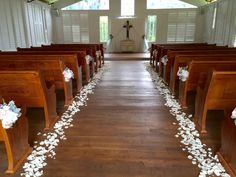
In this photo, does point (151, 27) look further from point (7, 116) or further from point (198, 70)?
point (7, 116)

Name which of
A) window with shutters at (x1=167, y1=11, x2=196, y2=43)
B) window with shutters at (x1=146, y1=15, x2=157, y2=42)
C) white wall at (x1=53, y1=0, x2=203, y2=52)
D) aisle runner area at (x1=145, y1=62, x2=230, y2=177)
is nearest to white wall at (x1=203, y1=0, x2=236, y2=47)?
window with shutters at (x1=167, y1=11, x2=196, y2=43)

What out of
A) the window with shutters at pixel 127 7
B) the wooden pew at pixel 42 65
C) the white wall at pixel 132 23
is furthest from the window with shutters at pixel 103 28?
the wooden pew at pixel 42 65

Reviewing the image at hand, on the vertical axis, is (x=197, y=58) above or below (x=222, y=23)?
below

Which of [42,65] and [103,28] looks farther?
[103,28]

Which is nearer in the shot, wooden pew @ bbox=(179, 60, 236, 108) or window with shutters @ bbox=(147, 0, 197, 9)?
wooden pew @ bbox=(179, 60, 236, 108)

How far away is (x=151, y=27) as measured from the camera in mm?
11500

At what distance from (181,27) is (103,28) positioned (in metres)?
4.22

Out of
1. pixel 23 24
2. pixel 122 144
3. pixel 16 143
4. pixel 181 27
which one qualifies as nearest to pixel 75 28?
pixel 23 24

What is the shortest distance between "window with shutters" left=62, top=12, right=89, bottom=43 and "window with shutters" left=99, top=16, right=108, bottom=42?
2.52 feet

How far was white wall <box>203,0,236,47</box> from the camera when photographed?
24.2 feet

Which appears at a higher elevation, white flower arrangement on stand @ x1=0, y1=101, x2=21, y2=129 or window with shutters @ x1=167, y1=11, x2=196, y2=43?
window with shutters @ x1=167, y1=11, x2=196, y2=43

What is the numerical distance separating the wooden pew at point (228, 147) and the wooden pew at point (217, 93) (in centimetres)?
39

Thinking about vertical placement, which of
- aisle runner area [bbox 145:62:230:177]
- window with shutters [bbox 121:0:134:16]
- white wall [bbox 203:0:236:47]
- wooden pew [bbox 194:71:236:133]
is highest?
window with shutters [bbox 121:0:134:16]

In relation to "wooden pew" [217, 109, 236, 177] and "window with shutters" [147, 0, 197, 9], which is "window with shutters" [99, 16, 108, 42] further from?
"wooden pew" [217, 109, 236, 177]
